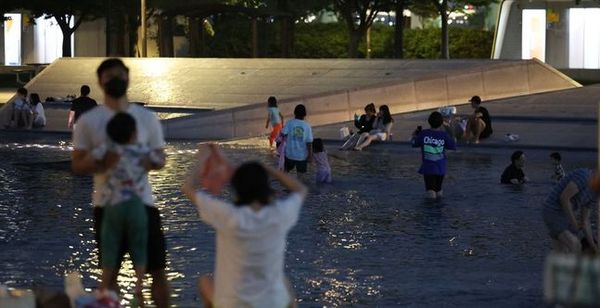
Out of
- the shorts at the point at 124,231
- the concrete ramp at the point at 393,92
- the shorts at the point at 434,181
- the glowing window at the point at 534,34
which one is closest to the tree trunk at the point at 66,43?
the glowing window at the point at 534,34

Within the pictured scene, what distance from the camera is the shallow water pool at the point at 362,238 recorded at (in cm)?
1011

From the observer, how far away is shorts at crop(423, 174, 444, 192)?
1670 cm

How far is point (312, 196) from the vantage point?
678 inches

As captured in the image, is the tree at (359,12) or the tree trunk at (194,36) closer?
the tree trunk at (194,36)

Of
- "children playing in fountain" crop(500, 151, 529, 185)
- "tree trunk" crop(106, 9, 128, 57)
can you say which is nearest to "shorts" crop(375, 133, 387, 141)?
"children playing in fountain" crop(500, 151, 529, 185)

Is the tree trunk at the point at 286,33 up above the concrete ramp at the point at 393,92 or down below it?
above

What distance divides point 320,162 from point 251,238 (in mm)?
12805

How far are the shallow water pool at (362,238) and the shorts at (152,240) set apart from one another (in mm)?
1527

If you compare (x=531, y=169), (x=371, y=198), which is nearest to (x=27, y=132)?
(x=531, y=169)

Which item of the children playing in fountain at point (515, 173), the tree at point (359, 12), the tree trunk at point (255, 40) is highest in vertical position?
the tree at point (359, 12)

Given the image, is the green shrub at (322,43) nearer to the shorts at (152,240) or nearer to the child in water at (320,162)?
the child in water at (320,162)

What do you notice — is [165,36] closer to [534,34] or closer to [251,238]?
[534,34]

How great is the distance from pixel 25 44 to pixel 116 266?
66.7 metres

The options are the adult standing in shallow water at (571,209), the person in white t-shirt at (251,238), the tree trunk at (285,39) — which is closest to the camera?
the person in white t-shirt at (251,238)
